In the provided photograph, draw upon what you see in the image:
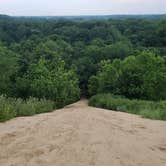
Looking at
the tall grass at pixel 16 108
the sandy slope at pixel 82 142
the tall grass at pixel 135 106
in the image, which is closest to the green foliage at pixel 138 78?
the tall grass at pixel 135 106

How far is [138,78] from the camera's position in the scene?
2625 centimetres

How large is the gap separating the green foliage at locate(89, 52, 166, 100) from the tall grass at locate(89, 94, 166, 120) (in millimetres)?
3061

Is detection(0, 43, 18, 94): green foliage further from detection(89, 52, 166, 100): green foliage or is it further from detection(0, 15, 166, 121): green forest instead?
detection(89, 52, 166, 100): green foliage

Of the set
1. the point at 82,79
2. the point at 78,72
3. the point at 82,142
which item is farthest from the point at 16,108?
the point at 78,72

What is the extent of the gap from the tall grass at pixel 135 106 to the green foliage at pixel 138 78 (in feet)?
10.0

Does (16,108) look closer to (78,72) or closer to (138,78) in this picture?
(138,78)

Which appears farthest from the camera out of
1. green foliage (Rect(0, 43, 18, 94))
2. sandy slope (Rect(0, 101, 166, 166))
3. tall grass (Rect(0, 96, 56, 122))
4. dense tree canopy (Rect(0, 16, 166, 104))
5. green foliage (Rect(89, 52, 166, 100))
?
green foliage (Rect(0, 43, 18, 94))

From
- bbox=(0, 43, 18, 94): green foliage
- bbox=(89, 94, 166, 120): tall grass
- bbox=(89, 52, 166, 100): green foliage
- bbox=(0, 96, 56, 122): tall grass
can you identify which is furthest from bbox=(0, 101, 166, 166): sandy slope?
bbox=(0, 43, 18, 94): green foliage

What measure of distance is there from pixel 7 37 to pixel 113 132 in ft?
156

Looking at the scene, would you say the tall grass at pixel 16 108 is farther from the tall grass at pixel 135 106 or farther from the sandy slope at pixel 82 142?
the tall grass at pixel 135 106

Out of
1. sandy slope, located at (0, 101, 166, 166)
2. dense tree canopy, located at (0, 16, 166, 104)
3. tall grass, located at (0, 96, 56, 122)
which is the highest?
sandy slope, located at (0, 101, 166, 166)

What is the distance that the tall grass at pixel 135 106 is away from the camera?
12.2 metres

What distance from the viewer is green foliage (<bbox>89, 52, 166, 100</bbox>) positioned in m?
25.4

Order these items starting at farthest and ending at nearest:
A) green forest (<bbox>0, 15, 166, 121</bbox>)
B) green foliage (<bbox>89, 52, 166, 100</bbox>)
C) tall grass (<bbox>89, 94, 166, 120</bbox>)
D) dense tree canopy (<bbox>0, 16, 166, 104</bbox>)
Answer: dense tree canopy (<bbox>0, 16, 166, 104</bbox>)
green foliage (<bbox>89, 52, 166, 100</bbox>)
green forest (<bbox>0, 15, 166, 121</bbox>)
tall grass (<bbox>89, 94, 166, 120</bbox>)
